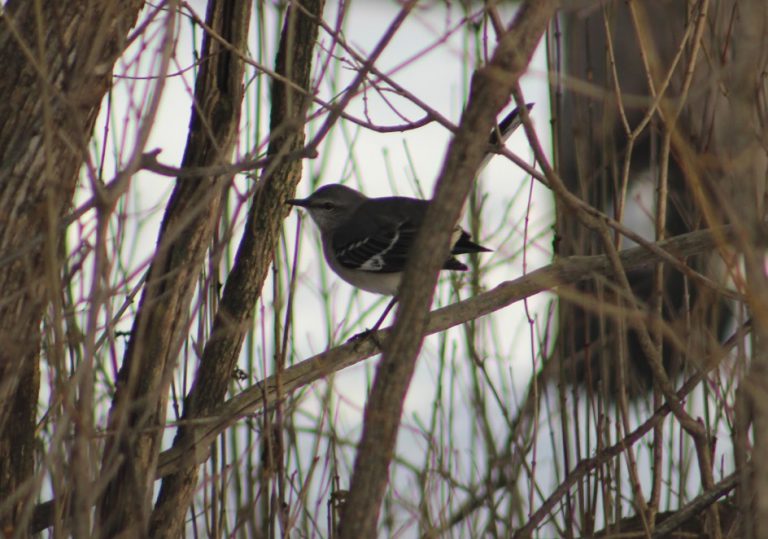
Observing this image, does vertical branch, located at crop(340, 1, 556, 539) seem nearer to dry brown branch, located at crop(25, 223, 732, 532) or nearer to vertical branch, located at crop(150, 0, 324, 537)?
dry brown branch, located at crop(25, 223, 732, 532)

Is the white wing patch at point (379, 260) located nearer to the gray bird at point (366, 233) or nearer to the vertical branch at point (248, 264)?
the gray bird at point (366, 233)

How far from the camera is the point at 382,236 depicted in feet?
16.8

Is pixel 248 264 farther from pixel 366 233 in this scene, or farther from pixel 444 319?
pixel 366 233

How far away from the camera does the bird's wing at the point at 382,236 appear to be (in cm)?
491

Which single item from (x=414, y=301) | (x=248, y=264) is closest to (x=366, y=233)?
(x=248, y=264)

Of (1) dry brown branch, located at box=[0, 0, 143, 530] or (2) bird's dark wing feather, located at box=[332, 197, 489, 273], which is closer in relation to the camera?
(1) dry brown branch, located at box=[0, 0, 143, 530]

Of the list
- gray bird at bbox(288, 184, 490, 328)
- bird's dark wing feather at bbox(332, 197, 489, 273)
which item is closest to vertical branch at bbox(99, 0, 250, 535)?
gray bird at bbox(288, 184, 490, 328)

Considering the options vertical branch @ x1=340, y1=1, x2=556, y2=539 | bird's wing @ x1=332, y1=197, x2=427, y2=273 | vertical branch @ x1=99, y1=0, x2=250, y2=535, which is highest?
bird's wing @ x1=332, y1=197, x2=427, y2=273

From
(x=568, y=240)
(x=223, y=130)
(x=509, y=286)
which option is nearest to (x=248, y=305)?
(x=223, y=130)

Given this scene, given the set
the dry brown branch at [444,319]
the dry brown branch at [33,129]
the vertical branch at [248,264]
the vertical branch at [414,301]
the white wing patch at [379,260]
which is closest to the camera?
the vertical branch at [414,301]

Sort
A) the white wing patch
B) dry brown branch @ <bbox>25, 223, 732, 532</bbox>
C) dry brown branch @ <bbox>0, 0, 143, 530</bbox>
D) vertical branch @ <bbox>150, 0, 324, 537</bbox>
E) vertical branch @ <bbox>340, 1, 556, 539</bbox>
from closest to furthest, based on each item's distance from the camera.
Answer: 1. vertical branch @ <bbox>340, 1, 556, 539</bbox>
2. dry brown branch @ <bbox>0, 0, 143, 530</bbox>
3. dry brown branch @ <bbox>25, 223, 732, 532</bbox>
4. vertical branch @ <bbox>150, 0, 324, 537</bbox>
5. the white wing patch

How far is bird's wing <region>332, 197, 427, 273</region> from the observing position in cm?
491

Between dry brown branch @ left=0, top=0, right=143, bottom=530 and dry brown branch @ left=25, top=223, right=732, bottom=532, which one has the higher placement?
dry brown branch @ left=0, top=0, right=143, bottom=530

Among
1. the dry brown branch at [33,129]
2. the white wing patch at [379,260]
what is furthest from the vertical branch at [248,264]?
the white wing patch at [379,260]
